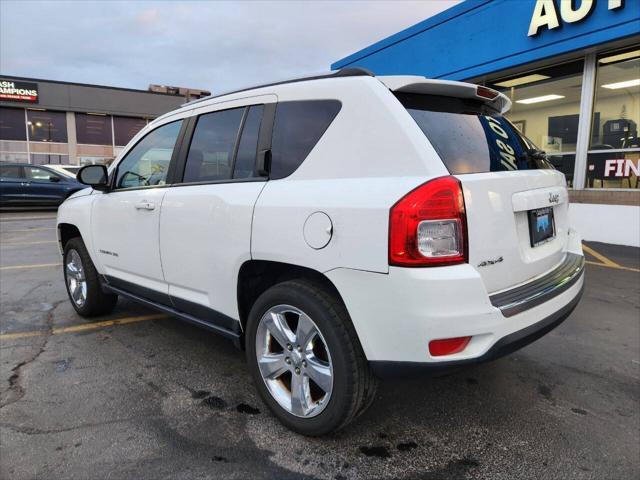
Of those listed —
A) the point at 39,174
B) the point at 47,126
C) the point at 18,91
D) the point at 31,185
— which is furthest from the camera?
the point at 47,126

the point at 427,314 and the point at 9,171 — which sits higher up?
the point at 9,171

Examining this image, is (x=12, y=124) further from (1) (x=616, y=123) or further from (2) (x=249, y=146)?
(2) (x=249, y=146)

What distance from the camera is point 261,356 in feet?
8.65

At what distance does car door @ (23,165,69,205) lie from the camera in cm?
1552

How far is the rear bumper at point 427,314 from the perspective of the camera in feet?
6.48

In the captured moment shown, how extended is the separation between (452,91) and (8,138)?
32.5 m

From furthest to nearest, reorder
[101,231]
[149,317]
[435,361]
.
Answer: [149,317] < [101,231] < [435,361]

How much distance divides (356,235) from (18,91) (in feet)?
107

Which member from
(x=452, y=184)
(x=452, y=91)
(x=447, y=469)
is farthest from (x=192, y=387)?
(x=452, y=91)

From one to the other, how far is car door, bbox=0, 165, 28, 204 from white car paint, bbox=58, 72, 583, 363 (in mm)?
15162

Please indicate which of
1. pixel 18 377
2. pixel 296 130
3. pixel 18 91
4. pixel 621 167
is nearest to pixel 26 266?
pixel 18 377

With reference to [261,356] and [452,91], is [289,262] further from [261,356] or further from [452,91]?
[452,91]

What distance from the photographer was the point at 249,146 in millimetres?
2818

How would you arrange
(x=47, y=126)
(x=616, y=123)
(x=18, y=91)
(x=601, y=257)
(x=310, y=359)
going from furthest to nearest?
(x=47, y=126), (x=18, y=91), (x=616, y=123), (x=601, y=257), (x=310, y=359)
